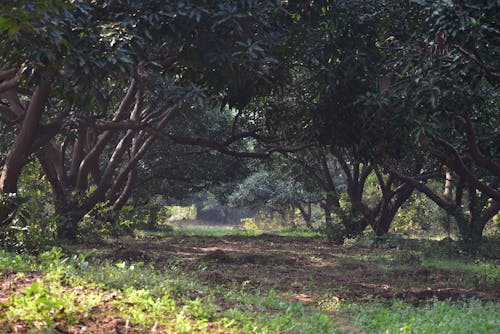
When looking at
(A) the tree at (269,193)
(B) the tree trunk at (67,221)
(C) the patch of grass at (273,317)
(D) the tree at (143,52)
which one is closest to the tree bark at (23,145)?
(D) the tree at (143,52)

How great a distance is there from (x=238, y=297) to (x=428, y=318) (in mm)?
2411

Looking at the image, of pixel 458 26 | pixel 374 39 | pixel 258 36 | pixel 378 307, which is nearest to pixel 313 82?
pixel 374 39

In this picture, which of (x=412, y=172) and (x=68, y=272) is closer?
(x=68, y=272)

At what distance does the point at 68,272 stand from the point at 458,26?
5797 millimetres

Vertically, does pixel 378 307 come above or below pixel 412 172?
below

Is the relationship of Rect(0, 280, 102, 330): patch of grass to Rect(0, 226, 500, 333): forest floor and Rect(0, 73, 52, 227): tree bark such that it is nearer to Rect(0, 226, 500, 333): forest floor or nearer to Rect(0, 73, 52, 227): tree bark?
Rect(0, 226, 500, 333): forest floor

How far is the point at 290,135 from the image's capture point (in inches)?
552

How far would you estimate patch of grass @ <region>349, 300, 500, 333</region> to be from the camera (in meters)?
6.50

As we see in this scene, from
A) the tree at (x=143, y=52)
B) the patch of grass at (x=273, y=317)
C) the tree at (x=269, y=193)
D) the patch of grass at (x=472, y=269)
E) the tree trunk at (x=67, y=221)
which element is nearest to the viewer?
the patch of grass at (x=273, y=317)

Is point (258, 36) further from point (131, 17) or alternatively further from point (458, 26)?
point (458, 26)

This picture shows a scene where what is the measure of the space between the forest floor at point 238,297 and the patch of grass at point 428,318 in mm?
16

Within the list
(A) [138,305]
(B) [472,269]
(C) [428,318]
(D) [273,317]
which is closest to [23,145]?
(A) [138,305]

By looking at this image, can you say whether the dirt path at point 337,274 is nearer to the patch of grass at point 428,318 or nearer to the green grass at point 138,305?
the patch of grass at point 428,318

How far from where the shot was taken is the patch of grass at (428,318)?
650 cm
